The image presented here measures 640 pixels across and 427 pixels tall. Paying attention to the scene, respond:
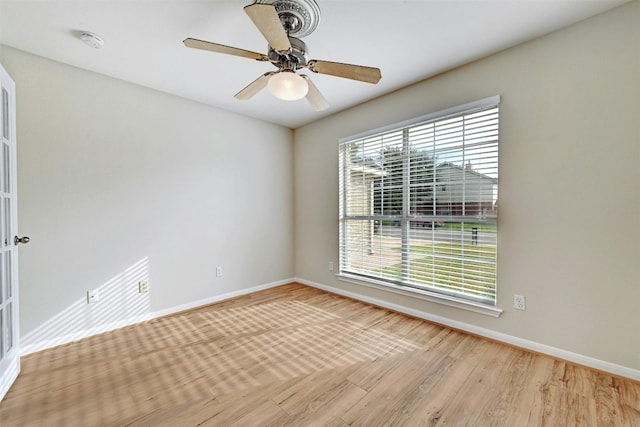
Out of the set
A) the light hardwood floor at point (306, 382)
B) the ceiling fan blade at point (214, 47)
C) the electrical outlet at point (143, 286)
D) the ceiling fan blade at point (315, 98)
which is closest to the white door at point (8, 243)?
the light hardwood floor at point (306, 382)

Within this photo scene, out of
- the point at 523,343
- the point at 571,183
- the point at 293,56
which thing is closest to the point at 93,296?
the point at 293,56

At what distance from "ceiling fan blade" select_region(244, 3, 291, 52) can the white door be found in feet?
5.80

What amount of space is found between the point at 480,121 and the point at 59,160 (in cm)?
364

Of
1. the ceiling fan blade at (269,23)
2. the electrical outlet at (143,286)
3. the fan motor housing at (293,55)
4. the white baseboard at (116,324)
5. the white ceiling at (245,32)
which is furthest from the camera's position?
the electrical outlet at (143,286)

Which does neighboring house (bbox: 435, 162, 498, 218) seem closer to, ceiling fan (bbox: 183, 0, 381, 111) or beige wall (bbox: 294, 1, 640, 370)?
beige wall (bbox: 294, 1, 640, 370)

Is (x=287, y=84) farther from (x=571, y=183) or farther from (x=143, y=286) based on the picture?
(x=143, y=286)

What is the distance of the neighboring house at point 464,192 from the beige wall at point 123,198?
2334 mm

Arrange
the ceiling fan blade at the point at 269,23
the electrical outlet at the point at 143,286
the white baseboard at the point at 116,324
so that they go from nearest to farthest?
the ceiling fan blade at the point at 269,23 → the white baseboard at the point at 116,324 → the electrical outlet at the point at 143,286

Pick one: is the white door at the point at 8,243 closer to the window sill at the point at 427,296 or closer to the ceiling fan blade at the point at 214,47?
the ceiling fan blade at the point at 214,47

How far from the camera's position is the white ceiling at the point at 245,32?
5.63 ft

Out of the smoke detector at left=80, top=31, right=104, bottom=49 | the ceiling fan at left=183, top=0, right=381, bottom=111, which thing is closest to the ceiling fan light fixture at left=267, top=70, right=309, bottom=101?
the ceiling fan at left=183, top=0, right=381, bottom=111

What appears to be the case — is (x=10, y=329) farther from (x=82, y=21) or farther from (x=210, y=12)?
(x=210, y=12)

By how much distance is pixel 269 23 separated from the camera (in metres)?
1.25

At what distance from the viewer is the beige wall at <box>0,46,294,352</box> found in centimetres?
221
